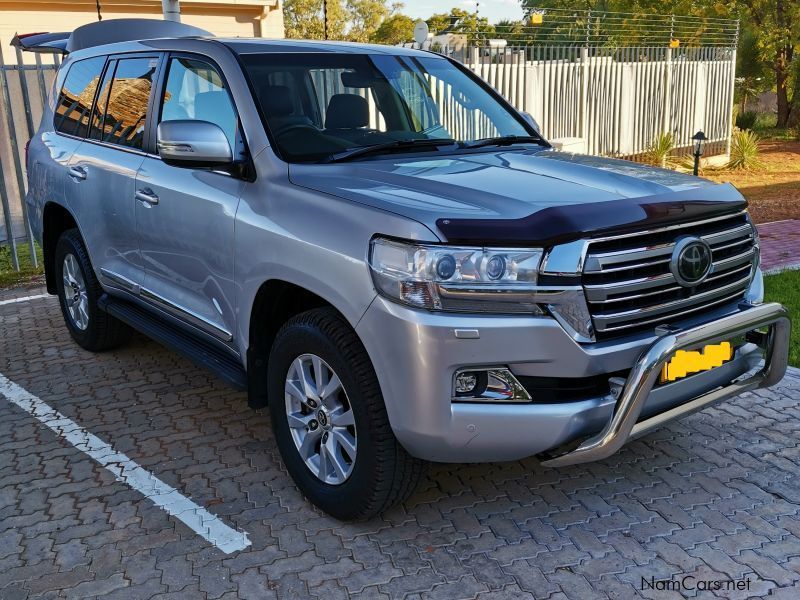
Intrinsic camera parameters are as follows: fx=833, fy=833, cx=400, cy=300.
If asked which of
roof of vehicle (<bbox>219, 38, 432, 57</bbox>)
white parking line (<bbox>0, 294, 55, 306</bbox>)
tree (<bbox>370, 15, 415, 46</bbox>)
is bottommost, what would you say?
white parking line (<bbox>0, 294, 55, 306</bbox>)

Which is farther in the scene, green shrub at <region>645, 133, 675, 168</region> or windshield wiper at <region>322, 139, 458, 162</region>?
green shrub at <region>645, 133, 675, 168</region>

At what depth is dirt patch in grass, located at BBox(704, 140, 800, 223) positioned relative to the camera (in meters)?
11.4

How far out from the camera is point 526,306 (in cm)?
296

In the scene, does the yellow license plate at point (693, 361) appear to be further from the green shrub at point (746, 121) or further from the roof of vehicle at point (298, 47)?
the green shrub at point (746, 121)

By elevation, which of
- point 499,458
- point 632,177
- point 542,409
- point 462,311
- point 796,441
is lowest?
point 796,441

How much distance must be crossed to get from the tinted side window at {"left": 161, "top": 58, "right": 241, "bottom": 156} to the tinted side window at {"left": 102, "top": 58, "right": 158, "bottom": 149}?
0.23 m

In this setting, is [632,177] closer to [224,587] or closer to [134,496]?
[224,587]

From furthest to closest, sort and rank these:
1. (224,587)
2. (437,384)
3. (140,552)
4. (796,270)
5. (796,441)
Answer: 1. (796,270)
2. (796,441)
3. (140,552)
4. (224,587)
5. (437,384)

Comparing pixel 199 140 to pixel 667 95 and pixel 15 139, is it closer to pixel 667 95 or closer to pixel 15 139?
pixel 15 139

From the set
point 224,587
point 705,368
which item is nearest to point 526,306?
point 705,368

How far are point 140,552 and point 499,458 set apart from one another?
1.52 metres

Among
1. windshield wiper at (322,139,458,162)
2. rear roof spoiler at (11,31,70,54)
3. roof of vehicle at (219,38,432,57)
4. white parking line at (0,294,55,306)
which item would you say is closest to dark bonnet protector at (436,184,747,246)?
windshield wiper at (322,139,458,162)

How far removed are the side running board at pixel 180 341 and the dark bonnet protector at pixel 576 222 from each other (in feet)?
4.90

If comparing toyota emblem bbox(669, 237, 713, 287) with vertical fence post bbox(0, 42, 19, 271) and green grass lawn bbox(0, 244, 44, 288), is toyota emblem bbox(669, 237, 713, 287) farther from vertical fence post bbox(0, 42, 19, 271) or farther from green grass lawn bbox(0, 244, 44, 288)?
vertical fence post bbox(0, 42, 19, 271)
